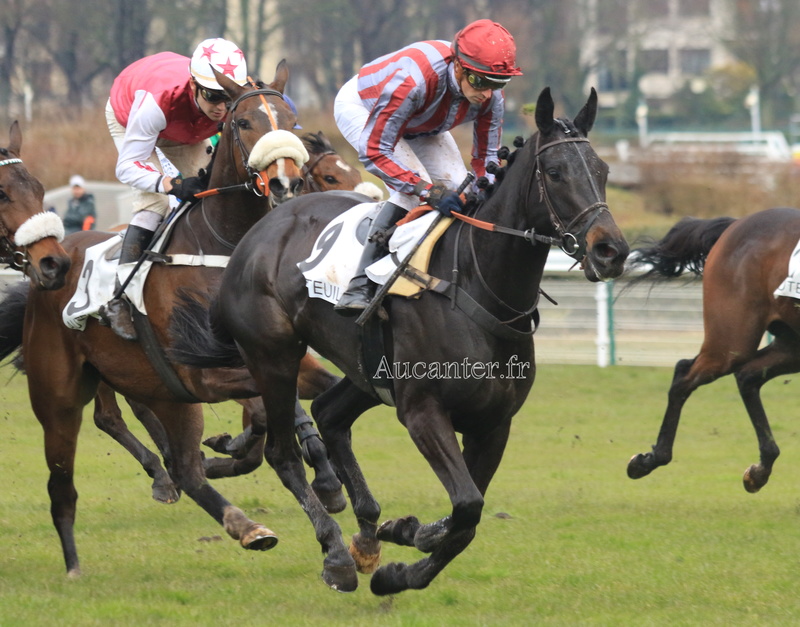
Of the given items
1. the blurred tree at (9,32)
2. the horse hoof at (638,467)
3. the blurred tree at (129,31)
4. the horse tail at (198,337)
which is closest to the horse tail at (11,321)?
the horse tail at (198,337)

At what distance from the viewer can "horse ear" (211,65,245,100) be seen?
5430 mm

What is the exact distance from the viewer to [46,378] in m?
5.84

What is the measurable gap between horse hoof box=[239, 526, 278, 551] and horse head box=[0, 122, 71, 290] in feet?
4.24

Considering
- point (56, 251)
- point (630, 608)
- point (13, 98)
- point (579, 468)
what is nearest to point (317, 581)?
point (630, 608)

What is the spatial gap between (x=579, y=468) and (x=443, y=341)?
4521 mm

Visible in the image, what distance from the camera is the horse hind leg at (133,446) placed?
6.97m

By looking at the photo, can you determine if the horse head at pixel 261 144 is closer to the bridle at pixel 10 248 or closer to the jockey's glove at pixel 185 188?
the jockey's glove at pixel 185 188

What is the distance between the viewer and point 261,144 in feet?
16.9

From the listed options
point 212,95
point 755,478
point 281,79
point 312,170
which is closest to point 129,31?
point 312,170

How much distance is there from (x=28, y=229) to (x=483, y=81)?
1972 millimetres

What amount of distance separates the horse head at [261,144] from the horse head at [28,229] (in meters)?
0.78

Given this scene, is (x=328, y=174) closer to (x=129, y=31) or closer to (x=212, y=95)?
(x=212, y=95)

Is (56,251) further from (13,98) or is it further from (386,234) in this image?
(13,98)

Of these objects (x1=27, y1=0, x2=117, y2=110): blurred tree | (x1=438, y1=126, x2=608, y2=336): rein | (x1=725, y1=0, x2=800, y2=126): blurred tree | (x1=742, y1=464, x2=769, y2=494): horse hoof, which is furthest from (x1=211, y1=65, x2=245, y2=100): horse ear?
(x1=725, y1=0, x2=800, y2=126): blurred tree
